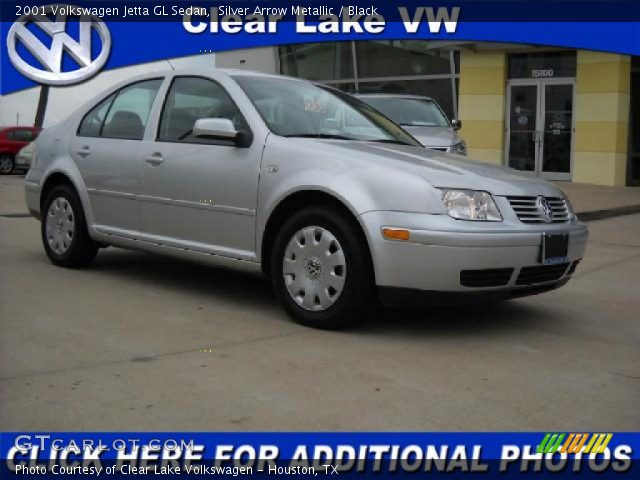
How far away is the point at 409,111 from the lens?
11703 millimetres

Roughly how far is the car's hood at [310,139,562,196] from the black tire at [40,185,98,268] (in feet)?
7.20

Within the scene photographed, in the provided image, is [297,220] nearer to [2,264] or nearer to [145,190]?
[145,190]

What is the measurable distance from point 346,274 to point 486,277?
77 centimetres

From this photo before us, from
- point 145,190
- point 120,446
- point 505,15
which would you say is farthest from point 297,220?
point 505,15

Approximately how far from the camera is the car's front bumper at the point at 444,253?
444 cm

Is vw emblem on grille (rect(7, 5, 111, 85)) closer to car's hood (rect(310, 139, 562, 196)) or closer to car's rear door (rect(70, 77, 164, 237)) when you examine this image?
car's rear door (rect(70, 77, 164, 237))

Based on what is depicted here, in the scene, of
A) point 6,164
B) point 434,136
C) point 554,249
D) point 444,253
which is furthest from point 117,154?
point 6,164

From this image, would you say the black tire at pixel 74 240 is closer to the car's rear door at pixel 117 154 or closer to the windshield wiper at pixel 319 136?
the car's rear door at pixel 117 154

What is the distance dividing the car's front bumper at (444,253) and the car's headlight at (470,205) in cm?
5

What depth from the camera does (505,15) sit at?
1780 cm

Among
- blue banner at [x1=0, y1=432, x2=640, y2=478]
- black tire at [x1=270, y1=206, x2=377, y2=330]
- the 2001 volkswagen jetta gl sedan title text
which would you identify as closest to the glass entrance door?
the 2001 volkswagen jetta gl sedan title text

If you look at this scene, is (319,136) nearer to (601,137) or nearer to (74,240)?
(74,240)

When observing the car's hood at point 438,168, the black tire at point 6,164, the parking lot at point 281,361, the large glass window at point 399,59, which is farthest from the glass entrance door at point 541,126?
the car's hood at point 438,168

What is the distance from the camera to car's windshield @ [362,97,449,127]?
11.5m
